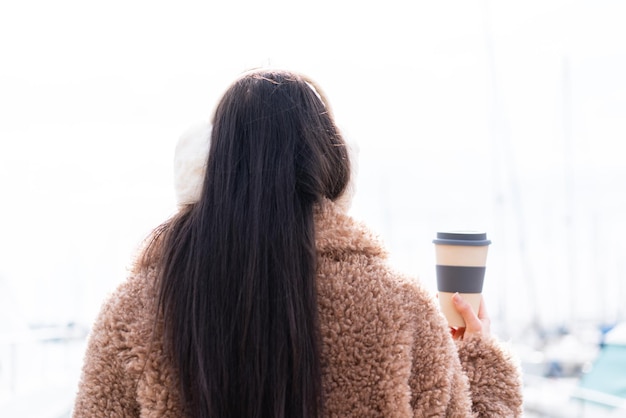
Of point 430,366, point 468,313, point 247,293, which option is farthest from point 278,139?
point 468,313

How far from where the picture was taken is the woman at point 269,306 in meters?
1.27

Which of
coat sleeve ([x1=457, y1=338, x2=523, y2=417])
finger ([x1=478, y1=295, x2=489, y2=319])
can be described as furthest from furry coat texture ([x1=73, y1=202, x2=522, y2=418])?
finger ([x1=478, y1=295, x2=489, y2=319])

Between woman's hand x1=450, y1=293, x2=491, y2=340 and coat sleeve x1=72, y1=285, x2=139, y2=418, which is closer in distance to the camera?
coat sleeve x1=72, y1=285, x2=139, y2=418

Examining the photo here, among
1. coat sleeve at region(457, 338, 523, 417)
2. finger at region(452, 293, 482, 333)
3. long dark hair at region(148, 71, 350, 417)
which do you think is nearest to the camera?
long dark hair at region(148, 71, 350, 417)

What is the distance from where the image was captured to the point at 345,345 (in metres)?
1.30

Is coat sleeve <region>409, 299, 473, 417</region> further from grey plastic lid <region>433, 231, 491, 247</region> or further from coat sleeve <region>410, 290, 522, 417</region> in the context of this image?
grey plastic lid <region>433, 231, 491, 247</region>

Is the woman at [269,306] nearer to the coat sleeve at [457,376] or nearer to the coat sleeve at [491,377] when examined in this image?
the coat sleeve at [457,376]

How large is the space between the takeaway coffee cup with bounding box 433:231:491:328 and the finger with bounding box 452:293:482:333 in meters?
0.01

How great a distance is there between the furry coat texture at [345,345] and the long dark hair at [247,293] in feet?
0.12

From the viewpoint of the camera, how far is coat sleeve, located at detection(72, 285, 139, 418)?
1.30 m

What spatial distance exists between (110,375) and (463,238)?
0.81 m

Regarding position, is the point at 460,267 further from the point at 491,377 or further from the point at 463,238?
the point at 491,377

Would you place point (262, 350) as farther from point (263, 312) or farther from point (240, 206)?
point (240, 206)

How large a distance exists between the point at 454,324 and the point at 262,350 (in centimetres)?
56
